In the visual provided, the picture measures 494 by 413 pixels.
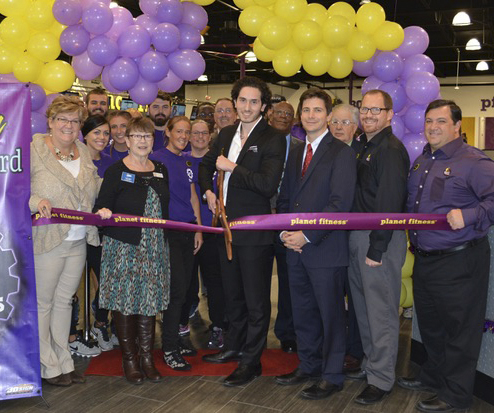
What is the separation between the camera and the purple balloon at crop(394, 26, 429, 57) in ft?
17.4

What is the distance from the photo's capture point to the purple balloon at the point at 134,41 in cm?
505

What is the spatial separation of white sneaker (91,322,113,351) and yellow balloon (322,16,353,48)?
3.28 metres

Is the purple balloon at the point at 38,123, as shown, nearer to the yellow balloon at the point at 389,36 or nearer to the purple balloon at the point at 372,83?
the purple balloon at the point at 372,83

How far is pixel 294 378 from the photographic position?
3.64 metres

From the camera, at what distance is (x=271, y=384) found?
3.65 m

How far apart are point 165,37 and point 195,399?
10.7 feet

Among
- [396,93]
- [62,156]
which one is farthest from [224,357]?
[396,93]

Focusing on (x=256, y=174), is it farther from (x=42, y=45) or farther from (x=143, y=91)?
(x=42, y=45)

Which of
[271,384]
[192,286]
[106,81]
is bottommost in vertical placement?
[271,384]

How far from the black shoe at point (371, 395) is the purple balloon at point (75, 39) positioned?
12.6 feet

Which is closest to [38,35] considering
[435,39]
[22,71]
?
[22,71]

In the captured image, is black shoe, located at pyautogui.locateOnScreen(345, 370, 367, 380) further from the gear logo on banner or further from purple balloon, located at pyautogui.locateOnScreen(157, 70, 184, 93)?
purple balloon, located at pyautogui.locateOnScreen(157, 70, 184, 93)

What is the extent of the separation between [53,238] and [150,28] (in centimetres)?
266

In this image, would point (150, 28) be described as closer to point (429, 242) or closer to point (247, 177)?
point (247, 177)
